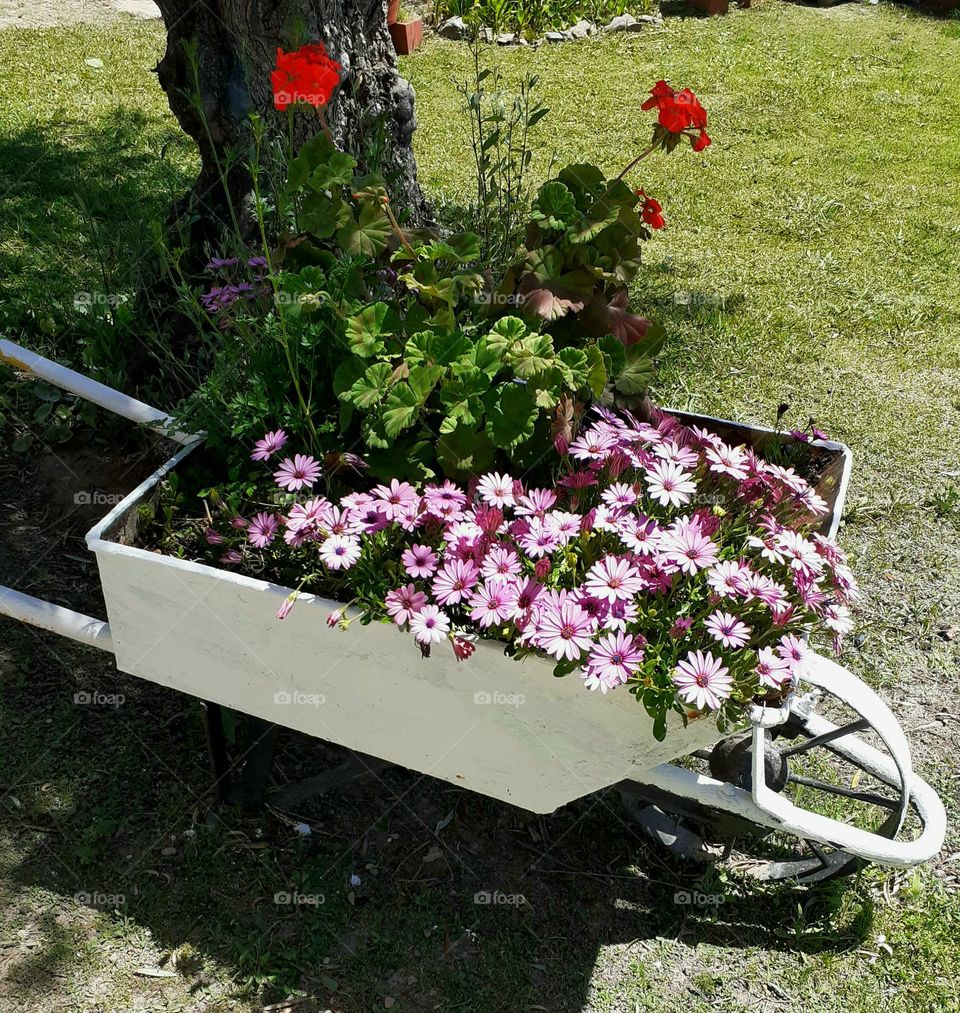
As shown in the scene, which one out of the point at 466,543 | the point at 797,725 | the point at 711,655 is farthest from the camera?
the point at 797,725

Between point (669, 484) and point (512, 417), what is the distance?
300 millimetres

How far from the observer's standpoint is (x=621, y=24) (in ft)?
22.5

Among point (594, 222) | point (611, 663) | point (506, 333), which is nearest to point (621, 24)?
point (594, 222)

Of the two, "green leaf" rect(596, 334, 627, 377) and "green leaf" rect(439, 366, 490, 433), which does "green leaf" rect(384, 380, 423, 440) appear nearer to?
"green leaf" rect(439, 366, 490, 433)

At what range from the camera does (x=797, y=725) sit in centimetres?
204

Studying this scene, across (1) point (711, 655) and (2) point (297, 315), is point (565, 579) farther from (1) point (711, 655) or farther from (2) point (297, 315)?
(2) point (297, 315)

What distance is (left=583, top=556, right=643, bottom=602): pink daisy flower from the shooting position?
1.58 metres

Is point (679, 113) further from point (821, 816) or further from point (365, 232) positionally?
point (821, 816)

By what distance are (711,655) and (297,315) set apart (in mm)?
928

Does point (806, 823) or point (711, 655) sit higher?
point (711, 655)

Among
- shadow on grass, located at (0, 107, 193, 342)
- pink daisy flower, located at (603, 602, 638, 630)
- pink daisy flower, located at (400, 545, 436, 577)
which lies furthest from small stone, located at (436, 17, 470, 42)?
pink daisy flower, located at (603, 602, 638, 630)

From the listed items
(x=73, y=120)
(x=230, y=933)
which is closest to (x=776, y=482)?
(x=230, y=933)

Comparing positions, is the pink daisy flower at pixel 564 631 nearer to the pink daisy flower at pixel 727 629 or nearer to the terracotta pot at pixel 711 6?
the pink daisy flower at pixel 727 629

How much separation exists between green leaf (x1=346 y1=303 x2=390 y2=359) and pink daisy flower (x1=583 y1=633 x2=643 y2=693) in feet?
2.22
